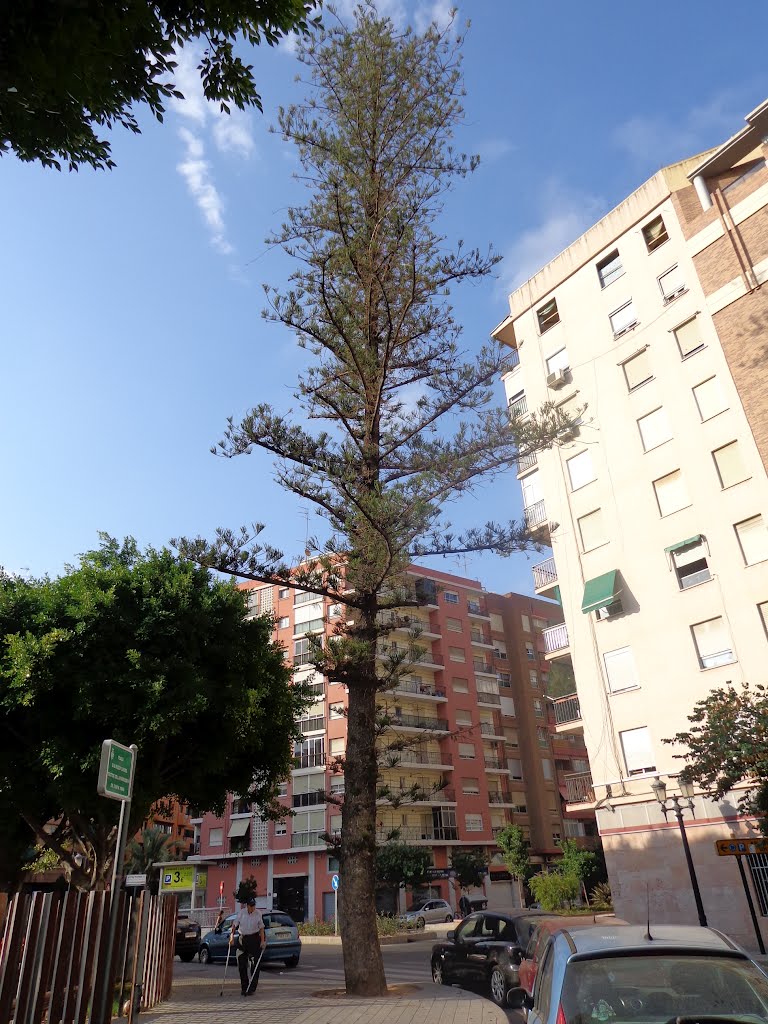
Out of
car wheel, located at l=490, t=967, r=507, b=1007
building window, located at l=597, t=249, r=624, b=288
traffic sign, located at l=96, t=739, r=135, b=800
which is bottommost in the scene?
car wheel, located at l=490, t=967, r=507, b=1007

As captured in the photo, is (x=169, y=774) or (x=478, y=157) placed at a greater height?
(x=478, y=157)

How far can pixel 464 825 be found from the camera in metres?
48.3

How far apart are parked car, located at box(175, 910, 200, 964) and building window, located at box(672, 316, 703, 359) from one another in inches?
989

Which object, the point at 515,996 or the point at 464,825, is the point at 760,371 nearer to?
the point at 515,996

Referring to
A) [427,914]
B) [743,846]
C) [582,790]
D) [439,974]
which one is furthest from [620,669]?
[427,914]

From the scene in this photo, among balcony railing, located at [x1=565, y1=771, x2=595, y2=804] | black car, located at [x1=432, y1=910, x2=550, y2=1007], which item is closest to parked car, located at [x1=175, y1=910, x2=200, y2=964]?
black car, located at [x1=432, y1=910, x2=550, y2=1007]

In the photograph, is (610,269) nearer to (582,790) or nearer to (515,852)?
(582,790)

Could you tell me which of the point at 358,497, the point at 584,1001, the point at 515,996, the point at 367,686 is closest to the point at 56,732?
the point at 367,686

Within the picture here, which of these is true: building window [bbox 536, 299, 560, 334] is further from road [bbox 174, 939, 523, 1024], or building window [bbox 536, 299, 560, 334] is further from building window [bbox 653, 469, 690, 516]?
road [bbox 174, 939, 523, 1024]

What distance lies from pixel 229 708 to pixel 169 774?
8.90 ft

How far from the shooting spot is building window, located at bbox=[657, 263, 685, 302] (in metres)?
25.4

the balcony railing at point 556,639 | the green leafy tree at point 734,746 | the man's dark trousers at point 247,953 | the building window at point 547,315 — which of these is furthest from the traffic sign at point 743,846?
the building window at point 547,315

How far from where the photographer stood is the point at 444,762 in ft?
161

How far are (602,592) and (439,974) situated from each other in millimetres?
13973
